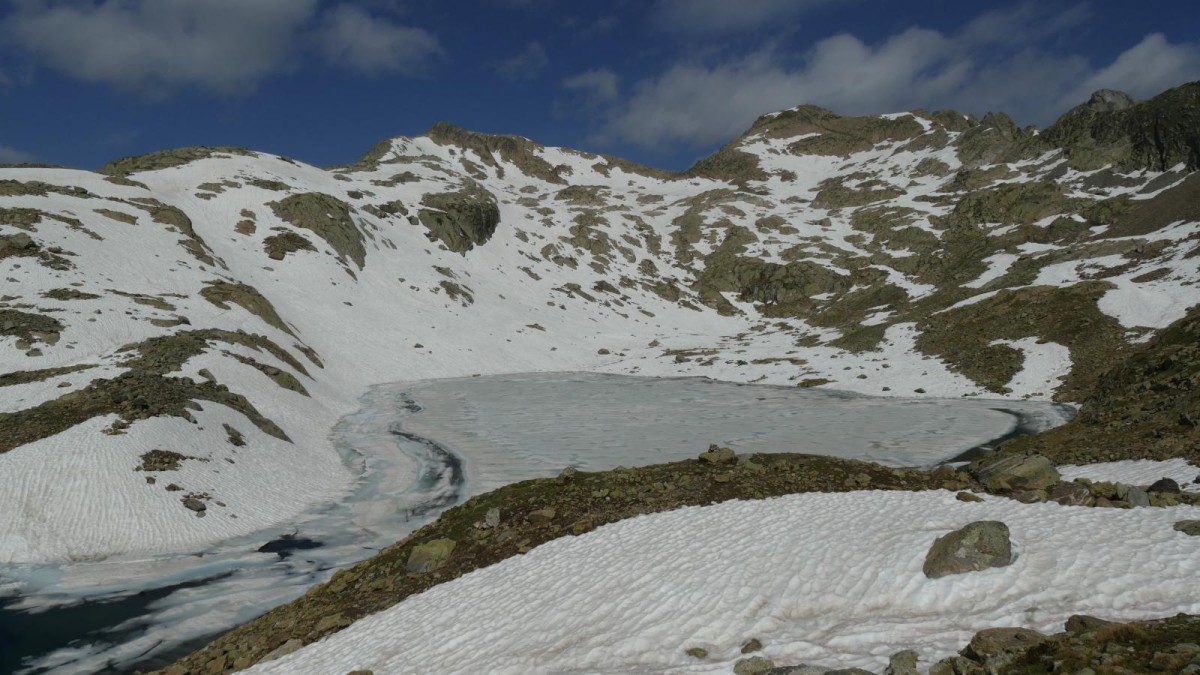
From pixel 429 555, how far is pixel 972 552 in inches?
538

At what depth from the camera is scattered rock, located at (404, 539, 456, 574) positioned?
16.9 meters

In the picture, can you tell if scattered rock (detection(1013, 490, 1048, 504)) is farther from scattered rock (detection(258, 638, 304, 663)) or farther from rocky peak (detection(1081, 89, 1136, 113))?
rocky peak (detection(1081, 89, 1136, 113))

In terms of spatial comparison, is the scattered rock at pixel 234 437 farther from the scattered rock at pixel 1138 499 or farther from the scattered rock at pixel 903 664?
the scattered rock at pixel 1138 499

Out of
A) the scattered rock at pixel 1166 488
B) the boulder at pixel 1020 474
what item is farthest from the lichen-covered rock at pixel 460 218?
the scattered rock at pixel 1166 488

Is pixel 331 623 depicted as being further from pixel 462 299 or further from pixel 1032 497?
pixel 462 299

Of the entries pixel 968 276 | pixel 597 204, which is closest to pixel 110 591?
pixel 968 276

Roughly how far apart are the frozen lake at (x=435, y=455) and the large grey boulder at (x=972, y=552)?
17.4m

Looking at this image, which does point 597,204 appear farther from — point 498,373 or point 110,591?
point 110,591

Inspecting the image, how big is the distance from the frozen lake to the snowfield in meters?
6.10

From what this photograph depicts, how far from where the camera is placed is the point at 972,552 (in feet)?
36.4

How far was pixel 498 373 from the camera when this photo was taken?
76.3 meters

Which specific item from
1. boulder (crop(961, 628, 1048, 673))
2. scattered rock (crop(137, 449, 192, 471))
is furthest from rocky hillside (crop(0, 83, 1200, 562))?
boulder (crop(961, 628, 1048, 673))

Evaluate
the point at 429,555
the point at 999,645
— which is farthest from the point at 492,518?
the point at 999,645

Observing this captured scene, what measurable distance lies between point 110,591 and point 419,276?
80616 millimetres
